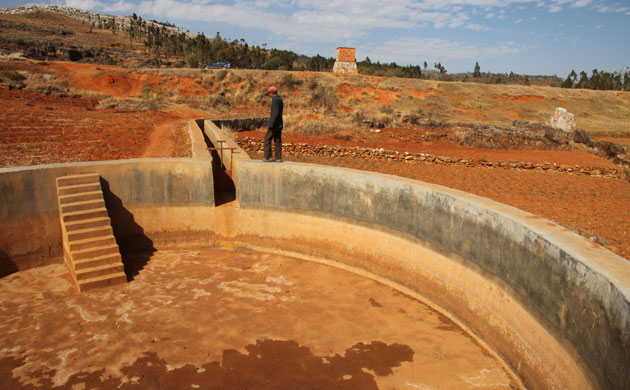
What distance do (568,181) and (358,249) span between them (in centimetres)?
841

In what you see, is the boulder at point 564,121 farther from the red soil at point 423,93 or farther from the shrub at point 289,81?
the shrub at point 289,81

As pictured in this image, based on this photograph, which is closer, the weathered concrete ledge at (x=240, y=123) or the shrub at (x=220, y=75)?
the weathered concrete ledge at (x=240, y=123)

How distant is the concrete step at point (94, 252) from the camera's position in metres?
6.94

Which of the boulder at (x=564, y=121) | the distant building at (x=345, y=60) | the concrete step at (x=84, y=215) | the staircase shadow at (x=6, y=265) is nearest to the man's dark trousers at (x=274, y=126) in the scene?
the concrete step at (x=84, y=215)

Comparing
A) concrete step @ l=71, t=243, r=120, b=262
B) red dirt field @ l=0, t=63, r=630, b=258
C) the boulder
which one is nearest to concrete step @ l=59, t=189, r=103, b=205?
concrete step @ l=71, t=243, r=120, b=262

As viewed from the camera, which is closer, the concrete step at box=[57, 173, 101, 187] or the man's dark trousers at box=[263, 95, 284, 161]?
the concrete step at box=[57, 173, 101, 187]

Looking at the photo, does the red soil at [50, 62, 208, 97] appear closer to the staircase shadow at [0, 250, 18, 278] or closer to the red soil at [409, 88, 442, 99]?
the red soil at [409, 88, 442, 99]

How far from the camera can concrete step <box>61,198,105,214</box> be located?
7328 mm

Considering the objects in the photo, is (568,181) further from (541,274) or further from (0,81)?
(0,81)

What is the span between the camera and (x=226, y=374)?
4914 mm

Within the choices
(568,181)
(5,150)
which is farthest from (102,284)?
(568,181)

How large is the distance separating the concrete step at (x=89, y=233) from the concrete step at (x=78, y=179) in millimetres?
1054

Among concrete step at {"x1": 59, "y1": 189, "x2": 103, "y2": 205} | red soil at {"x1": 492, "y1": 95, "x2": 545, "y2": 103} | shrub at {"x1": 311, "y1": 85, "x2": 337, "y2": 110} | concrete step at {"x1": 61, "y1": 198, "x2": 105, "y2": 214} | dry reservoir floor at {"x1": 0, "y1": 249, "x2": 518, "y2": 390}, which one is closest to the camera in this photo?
dry reservoir floor at {"x1": 0, "y1": 249, "x2": 518, "y2": 390}

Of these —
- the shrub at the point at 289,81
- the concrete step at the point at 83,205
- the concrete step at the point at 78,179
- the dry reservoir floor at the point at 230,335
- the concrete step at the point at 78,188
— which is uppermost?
the shrub at the point at 289,81
